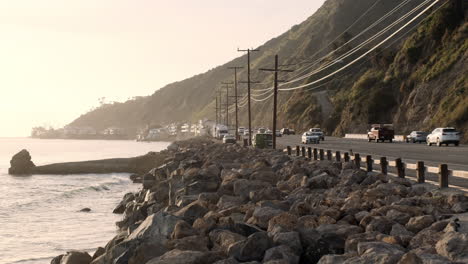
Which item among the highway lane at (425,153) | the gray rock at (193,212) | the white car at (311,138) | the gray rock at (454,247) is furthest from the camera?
the white car at (311,138)

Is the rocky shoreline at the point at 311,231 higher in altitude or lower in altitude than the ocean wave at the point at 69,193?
higher

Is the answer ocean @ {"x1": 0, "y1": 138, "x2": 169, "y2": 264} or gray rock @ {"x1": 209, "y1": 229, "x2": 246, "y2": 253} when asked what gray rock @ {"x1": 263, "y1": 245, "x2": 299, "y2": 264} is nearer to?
gray rock @ {"x1": 209, "y1": 229, "x2": 246, "y2": 253}

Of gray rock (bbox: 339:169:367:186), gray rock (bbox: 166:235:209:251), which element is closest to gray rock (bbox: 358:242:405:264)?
gray rock (bbox: 166:235:209:251)

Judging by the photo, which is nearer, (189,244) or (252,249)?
(252,249)

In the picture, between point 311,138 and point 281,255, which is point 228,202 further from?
point 311,138

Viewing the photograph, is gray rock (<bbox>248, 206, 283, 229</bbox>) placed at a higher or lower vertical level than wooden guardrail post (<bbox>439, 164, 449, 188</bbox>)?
lower

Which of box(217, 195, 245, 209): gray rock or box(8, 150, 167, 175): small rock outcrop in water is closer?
box(217, 195, 245, 209): gray rock

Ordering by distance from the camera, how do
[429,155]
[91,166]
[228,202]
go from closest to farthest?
[228,202]
[429,155]
[91,166]

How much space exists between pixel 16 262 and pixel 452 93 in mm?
56495

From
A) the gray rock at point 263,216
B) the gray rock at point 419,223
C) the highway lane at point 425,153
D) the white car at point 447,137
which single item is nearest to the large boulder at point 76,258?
the gray rock at point 263,216

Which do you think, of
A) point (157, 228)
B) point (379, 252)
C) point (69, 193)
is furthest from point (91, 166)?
point (379, 252)

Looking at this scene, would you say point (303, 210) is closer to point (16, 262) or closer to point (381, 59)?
point (16, 262)

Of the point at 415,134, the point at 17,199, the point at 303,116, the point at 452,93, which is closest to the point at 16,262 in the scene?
the point at 17,199

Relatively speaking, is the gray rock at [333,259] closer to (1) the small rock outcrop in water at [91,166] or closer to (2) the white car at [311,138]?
(2) the white car at [311,138]
